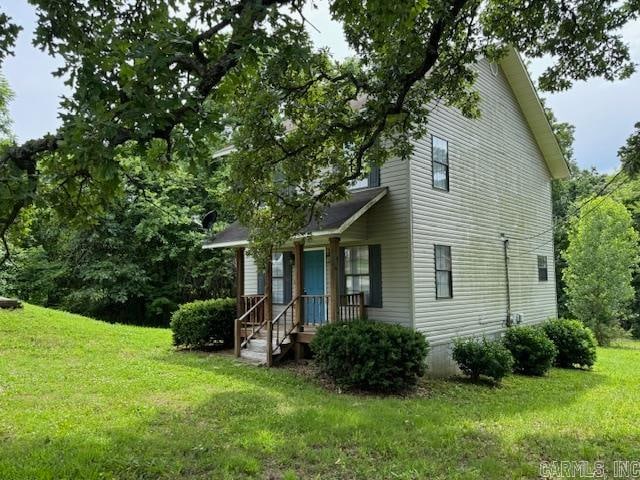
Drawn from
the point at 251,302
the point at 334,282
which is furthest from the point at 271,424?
the point at 251,302

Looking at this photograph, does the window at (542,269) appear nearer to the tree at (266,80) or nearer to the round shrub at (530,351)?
the round shrub at (530,351)

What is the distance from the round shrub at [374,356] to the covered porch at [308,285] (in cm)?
127

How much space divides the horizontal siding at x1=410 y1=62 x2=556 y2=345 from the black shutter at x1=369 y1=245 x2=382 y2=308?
2.78ft

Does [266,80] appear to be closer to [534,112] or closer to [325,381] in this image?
[325,381]

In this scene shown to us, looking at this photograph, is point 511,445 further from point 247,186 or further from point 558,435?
point 247,186

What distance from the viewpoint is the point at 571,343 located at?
Result: 1324 cm

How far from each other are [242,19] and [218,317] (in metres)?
10.1

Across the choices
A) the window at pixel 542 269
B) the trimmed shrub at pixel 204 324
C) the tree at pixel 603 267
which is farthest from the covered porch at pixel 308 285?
the tree at pixel 603 267

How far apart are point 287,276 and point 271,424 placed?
6.93 metres

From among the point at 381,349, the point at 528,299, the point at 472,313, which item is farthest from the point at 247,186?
the point at 528,299

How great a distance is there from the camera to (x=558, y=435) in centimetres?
612

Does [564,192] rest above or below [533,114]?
above

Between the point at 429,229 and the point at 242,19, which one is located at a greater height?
the point at 242,19

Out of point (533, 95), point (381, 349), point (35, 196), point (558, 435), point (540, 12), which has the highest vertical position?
point (533, 95)
